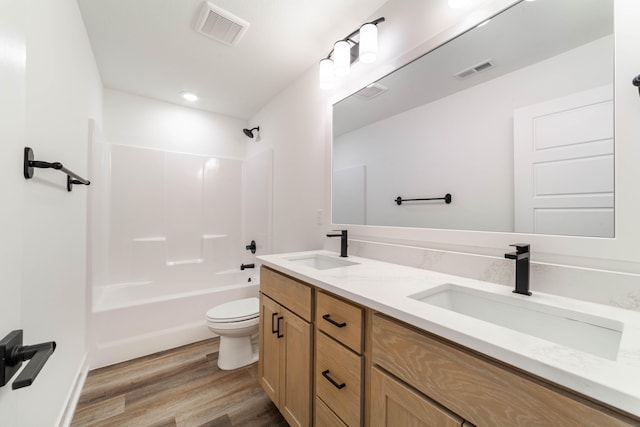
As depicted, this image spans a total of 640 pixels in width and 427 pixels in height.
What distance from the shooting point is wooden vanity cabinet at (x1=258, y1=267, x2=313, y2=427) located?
44.7 inches

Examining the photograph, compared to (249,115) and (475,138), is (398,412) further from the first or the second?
(249,115)

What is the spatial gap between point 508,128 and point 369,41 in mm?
862

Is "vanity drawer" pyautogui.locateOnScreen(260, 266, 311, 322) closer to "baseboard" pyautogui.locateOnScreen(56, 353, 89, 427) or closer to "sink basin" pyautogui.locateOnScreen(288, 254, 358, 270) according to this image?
"sink basin" pyautogui.locateOnScreen(288, 254, 358, 270)

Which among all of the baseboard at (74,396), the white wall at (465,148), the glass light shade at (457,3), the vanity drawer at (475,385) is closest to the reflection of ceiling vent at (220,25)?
the white wall at (465,148)

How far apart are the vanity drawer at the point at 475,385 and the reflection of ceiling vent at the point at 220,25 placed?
1.89 m

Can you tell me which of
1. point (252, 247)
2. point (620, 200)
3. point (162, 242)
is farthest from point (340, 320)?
point (162, 242)

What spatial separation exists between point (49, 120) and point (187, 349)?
1.95m

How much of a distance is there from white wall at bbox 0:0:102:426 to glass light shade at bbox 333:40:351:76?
1343mm

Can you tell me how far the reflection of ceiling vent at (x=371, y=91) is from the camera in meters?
1.54

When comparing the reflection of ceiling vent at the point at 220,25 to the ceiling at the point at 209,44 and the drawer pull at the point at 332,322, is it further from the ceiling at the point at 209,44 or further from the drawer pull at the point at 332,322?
the drawer pull at the point at 332,322

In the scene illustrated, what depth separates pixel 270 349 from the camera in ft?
4.75

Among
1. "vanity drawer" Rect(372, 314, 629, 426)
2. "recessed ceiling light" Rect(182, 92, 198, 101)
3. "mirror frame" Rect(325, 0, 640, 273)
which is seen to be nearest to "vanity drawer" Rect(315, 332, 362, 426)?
"vanity drawer" Rect(372, 314, 629, 426)

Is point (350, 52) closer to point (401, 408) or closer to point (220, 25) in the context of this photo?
point (220, 25)

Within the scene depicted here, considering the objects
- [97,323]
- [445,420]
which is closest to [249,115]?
[97,323]
